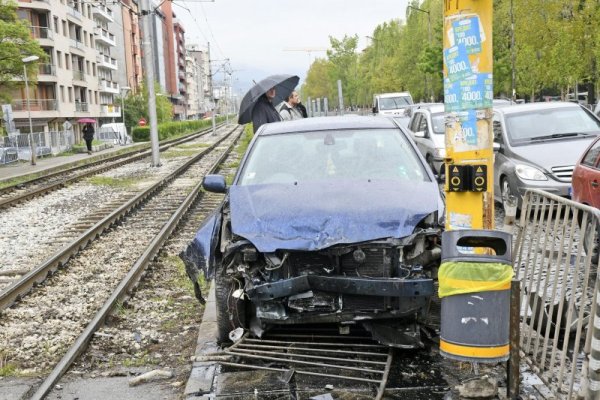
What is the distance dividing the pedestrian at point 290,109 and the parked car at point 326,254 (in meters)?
5.13

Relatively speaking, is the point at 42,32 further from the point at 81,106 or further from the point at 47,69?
the point at 81,106

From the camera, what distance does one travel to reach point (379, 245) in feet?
15.2

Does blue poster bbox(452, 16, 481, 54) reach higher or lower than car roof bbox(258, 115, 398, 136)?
higher

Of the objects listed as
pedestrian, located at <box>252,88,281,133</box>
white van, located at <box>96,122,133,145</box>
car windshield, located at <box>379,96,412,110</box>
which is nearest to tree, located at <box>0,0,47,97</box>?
car windshield, located at <box>379,96,412,110</box>

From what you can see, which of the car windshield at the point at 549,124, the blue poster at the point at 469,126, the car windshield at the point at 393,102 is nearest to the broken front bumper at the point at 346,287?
the blue poster at the point at 469,126

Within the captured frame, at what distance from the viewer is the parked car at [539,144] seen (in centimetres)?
1032

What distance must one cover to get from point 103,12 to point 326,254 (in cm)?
8696

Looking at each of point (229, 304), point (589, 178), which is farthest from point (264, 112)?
point (229, 304)

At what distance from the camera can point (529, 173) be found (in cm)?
1047

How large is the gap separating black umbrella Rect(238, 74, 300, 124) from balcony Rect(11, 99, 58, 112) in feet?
170

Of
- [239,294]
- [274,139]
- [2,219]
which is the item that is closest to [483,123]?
[239,294]

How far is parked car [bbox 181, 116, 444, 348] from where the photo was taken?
15.1 ft

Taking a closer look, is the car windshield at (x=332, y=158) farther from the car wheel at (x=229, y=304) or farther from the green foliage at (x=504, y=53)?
the green foliage at (x=504, y=53)

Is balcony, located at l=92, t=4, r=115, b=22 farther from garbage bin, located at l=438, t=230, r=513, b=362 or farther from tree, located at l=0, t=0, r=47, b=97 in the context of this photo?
garbage bin, located at l=438, t=230, r=513, b=362
